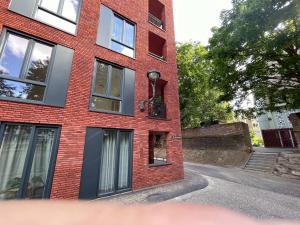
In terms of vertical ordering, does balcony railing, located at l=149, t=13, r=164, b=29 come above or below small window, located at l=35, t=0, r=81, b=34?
above

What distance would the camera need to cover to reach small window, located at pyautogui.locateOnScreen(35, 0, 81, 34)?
6219 millimetres

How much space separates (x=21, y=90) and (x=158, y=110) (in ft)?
19.8

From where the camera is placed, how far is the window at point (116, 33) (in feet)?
25.2

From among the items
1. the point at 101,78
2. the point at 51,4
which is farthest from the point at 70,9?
the point at 101,78

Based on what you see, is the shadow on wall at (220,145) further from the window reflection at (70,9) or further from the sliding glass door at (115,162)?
the window reflection at (70,9)

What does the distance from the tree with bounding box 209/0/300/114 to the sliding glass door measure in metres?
8.47

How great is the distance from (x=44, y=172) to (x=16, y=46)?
13.8ft

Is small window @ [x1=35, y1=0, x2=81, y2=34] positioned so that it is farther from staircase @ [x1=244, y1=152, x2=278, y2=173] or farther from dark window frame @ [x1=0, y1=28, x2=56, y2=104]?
staircase @ [x1=244, y1=152, x2=278, y2=173]

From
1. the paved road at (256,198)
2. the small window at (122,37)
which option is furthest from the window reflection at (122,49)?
the paved road at (256,198)

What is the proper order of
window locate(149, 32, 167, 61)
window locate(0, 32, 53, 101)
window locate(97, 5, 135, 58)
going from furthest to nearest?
window locate(149, 32, 167, 61)
window locate(97, 5, 135, 58)
window locate(0, 32, 53, 101)

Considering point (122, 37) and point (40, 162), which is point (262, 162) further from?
point (40, 162)

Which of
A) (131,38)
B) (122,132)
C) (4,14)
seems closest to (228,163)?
(122,132)

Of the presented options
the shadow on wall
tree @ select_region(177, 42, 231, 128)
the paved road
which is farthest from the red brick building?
tree @ select_region(177, 42, 231, 128)

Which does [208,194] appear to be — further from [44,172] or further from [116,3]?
[116,3]
